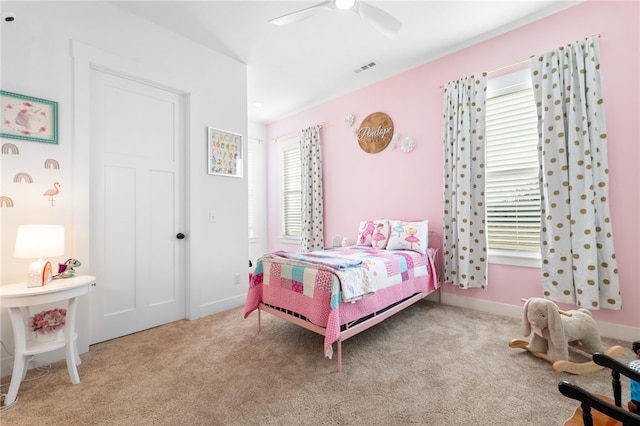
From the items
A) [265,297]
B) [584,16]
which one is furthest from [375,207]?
[584,16]

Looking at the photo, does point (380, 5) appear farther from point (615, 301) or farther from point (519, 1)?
point (615, 301)

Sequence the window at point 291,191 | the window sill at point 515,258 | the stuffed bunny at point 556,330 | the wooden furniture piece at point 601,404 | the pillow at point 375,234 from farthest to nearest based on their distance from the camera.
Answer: the window at point 291,191 < the pillow at point 375,234 < the window sill at point 515,258 < the stuffed bunny at point 556,330 < the wooden furniture piece at point 601,404

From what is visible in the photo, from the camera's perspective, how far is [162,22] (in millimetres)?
2785

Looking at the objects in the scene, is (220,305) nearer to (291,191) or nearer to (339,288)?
(339,288)

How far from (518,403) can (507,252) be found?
175 centimetres

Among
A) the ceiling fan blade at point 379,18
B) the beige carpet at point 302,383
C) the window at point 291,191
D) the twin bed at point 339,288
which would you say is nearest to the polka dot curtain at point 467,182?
the twin bed at point 339,288

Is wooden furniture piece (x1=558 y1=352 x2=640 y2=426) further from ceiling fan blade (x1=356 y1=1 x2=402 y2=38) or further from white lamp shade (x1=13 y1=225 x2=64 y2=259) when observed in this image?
white lamp shade (x1=13 y1=225 x2=64 y2=259)

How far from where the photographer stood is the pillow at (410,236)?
3.13 meters

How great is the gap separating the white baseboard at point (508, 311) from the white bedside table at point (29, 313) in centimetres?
348

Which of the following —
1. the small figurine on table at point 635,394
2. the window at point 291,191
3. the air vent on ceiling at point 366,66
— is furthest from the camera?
the window at point 291,191

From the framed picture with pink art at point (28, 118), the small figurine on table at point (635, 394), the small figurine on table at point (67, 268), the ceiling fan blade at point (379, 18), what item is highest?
the ceiling fan blade at point (379, 18)

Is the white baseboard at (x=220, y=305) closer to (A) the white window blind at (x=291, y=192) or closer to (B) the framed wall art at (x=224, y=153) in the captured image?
(B) the framed wall art at (x=224, y=153)

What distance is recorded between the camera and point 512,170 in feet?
9.72

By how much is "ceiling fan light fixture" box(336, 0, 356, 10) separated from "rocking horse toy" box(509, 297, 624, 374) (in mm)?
2536
